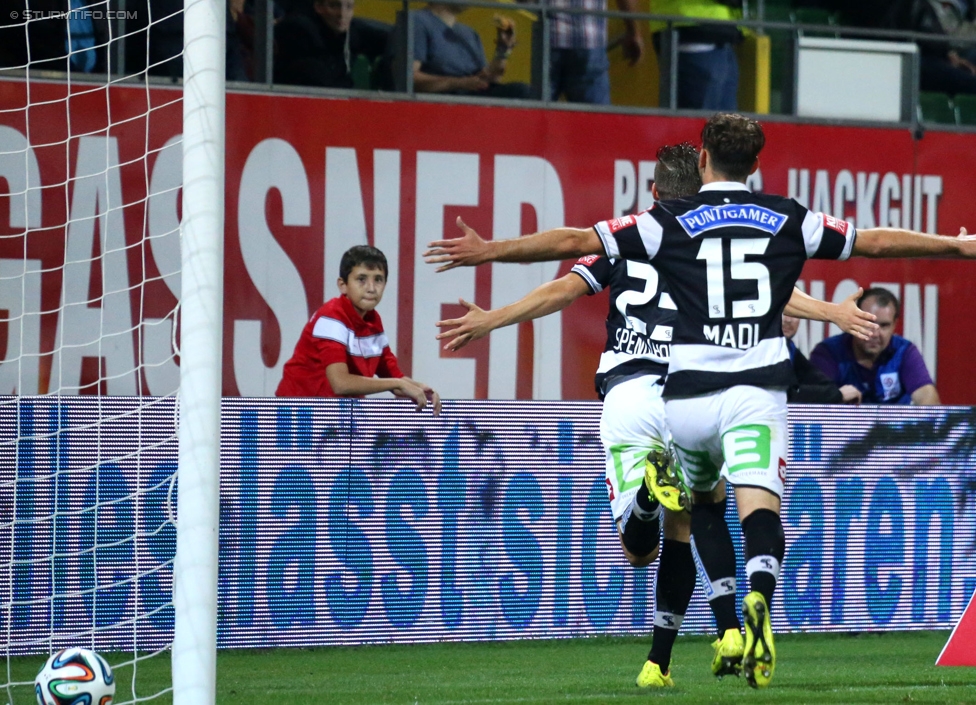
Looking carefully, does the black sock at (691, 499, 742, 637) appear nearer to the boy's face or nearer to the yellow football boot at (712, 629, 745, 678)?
the yellow football boot at (712, 629, 745, 678)

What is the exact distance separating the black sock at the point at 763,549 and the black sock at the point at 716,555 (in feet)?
1.56

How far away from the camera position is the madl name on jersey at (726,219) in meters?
4.76

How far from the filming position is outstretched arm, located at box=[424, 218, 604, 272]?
467 cm

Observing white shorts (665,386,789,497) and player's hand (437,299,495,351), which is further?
player's hand (437,299,495,351)

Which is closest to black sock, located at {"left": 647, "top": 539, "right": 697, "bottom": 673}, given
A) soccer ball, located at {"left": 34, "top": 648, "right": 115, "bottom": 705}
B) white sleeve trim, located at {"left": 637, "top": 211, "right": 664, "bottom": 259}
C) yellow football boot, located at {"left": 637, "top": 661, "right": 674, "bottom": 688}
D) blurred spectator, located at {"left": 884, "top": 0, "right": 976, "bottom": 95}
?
yellow football boot, located at {"left": 637, "top": 661, "right": 674, "bottom": 688}

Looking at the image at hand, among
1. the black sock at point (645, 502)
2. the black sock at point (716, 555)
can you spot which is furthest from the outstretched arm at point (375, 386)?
the black sock at point (716, 555)

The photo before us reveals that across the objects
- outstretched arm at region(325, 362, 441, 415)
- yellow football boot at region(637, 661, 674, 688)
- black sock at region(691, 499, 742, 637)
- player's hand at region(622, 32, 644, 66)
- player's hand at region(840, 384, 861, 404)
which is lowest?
yellow football boot at region(637, 661, 674, 688)

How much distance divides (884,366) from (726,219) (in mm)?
4712

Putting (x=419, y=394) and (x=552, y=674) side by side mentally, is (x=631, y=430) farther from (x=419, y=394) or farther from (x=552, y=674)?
(x=419, y=394)

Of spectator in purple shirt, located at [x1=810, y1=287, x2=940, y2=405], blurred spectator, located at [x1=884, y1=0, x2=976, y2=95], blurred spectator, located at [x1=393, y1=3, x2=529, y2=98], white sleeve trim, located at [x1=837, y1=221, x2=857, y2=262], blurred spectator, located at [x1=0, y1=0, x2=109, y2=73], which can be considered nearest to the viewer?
white sleeve trim, located at [x1=837, y1=221, x2=857, y2=262]

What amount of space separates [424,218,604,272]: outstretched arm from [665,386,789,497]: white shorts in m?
0.60

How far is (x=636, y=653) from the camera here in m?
7.40

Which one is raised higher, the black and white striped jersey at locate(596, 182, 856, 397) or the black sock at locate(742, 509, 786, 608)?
the black and white striped jersey at locate(596, 182, 856, 397)

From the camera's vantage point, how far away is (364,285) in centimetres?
778
